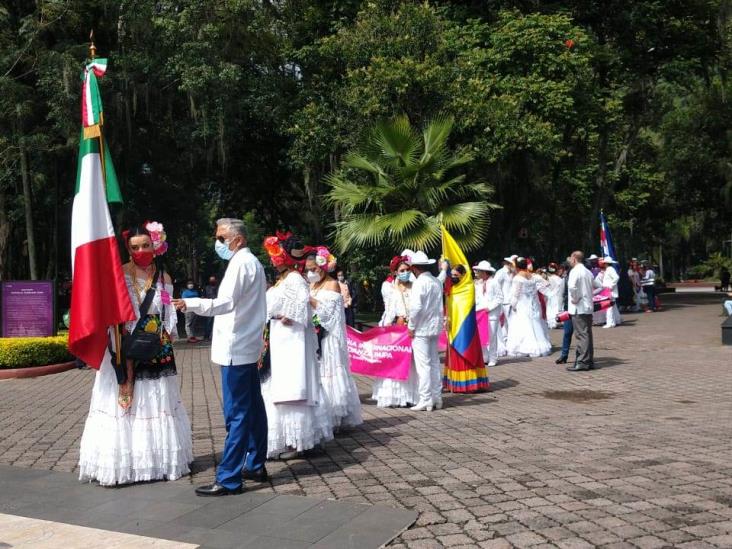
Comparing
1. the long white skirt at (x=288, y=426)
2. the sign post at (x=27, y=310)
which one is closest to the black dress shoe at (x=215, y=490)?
the long white skirt at (x=288, y=426)

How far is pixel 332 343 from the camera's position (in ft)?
26.6

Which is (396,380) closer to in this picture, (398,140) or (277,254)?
(277,254)

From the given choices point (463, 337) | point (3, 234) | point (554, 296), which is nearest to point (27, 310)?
point (3, 234)

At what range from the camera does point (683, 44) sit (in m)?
26.8

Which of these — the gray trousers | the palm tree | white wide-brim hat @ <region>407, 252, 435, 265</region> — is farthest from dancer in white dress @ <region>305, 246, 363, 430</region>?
the palm tree

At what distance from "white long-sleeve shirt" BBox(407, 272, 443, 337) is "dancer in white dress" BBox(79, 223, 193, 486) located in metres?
3.62

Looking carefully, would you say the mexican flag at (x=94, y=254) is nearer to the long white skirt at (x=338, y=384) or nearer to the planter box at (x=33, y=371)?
the long white skirt at (x=338, y=384)

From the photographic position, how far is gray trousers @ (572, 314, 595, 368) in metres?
12.4

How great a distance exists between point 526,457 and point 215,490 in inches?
102

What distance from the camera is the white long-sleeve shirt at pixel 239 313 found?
18.2 ft

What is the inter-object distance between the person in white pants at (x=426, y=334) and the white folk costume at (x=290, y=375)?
254 centimetres

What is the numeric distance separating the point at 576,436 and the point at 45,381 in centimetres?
944

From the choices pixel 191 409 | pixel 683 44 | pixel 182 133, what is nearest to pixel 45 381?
pixel 191 409

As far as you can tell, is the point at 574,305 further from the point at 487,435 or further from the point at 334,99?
the point at 334,99
